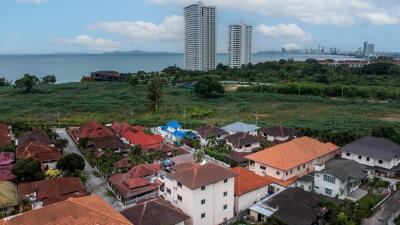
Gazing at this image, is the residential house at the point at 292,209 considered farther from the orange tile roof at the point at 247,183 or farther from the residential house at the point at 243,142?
the residential house at the point at 243,142

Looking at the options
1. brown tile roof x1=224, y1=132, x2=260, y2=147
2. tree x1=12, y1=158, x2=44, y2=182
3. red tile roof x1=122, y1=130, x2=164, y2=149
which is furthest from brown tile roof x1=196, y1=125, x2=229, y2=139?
tree x1=12, y1=158, x2=44, y2=182

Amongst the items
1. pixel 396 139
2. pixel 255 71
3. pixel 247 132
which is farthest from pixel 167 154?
pixel 255 71

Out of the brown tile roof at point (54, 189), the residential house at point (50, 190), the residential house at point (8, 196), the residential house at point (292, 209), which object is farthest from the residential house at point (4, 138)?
the residential house at point (292, 209)

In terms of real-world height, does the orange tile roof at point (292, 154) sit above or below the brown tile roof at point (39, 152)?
above

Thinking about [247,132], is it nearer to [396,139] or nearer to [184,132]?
[184,132]

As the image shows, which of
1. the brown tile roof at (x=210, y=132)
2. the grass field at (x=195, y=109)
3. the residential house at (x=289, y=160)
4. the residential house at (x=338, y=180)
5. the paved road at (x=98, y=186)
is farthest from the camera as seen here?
the grass field at (x=195, y=109)

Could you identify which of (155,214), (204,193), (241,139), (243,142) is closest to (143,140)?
(241,139)
